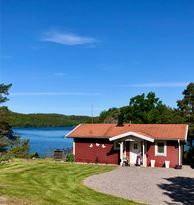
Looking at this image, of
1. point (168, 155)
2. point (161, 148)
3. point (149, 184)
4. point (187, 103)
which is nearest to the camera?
point (149, 184)

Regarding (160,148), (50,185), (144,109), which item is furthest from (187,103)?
(50,185)

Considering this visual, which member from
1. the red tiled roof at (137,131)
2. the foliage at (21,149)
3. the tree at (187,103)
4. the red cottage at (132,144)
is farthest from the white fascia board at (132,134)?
the tree at (187,103)

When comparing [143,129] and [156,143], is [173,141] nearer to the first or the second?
[156,143]

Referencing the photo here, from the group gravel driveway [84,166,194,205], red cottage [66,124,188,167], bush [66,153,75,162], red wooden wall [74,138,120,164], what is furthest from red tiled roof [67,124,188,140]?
gravel driveway [84,166,194,205]

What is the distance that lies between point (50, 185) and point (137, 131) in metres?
14.2

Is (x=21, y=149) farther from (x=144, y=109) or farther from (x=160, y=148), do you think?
(x=144, y=109)

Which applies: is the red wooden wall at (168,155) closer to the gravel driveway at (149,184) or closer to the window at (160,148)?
the window at (160,148)

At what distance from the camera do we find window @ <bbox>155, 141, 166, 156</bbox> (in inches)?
1272

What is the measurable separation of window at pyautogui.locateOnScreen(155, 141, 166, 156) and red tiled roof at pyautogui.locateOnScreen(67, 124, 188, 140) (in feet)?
2.39

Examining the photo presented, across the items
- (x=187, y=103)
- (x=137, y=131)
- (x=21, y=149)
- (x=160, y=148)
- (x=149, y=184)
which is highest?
(x=187, y=103)

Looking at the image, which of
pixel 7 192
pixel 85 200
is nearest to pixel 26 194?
pixel 7 192

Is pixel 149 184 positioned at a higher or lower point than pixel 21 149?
lower

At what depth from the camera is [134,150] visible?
3328 cm

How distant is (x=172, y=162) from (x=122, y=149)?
14.1ft
